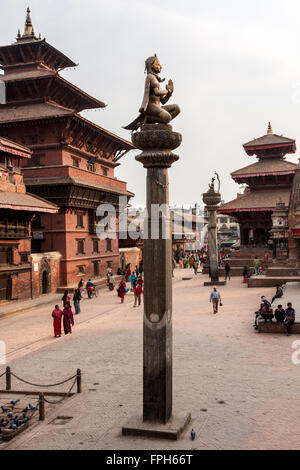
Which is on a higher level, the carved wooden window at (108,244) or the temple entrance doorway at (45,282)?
the carved wooden window at (108,244)

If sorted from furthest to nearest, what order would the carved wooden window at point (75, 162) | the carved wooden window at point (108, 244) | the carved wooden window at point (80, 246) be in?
the carved wooden window at point (108, 244), the carved wooden window at point (75, 162), the carved wooden window at point (80, 246)

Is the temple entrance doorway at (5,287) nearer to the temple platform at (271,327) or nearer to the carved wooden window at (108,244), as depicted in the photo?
the carved wooden window at (108,244)

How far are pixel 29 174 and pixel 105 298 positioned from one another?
35.0 ft

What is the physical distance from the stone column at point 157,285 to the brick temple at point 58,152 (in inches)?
851

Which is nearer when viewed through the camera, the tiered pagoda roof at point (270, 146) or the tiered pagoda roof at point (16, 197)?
the tiered pagoda roof at point (16, 197)

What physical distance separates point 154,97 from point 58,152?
2378 centimetres

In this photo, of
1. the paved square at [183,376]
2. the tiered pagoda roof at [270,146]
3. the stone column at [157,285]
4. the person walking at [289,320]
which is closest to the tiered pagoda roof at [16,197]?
the paved square at [183,376]

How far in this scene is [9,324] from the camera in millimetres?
19250

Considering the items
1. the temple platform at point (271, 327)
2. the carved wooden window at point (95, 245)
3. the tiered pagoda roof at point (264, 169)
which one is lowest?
the temple platform at point (271, 327)

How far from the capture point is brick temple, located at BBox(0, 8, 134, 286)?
96.6 ft

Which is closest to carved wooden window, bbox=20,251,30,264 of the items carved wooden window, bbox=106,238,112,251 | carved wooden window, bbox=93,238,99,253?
carved wooden window, bbox=93,238,99,253

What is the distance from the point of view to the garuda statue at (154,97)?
776cm

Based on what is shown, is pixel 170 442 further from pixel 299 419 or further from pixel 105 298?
pixel 105 298

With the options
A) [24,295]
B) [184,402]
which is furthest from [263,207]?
[184,402]
